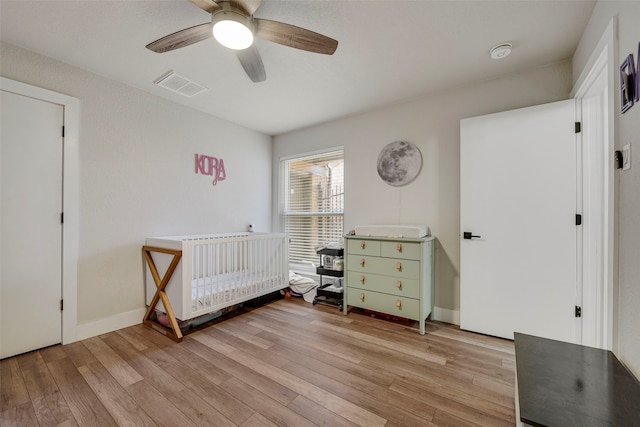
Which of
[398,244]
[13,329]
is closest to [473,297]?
[398,244]

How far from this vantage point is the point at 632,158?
106 cm

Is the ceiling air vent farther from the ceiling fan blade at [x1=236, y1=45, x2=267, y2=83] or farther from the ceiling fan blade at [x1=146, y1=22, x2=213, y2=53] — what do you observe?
the ceiling fan blade at [x1=236, y1=45, x2=267, y2=83]

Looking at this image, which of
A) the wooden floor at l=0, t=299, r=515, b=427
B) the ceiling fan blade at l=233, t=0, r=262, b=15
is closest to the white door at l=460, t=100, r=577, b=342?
the wooden floor at l=0, t=299, r=515, b=427

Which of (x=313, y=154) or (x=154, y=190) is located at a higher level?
(x=313, y=154)

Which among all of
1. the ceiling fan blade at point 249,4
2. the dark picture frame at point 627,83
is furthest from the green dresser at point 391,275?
the ceiling fan blade at point 249,4

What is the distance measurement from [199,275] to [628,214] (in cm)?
288

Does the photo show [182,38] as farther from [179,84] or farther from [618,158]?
[618,158]

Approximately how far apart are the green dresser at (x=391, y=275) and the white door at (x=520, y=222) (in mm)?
371

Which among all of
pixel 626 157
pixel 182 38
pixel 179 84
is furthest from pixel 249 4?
pixel 626 157

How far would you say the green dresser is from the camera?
2277 millimetres

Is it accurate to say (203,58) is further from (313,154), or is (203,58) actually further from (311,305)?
(311,305)

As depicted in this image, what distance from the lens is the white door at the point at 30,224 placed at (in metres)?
1.83

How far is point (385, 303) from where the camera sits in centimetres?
245

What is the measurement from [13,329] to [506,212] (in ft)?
13.0
